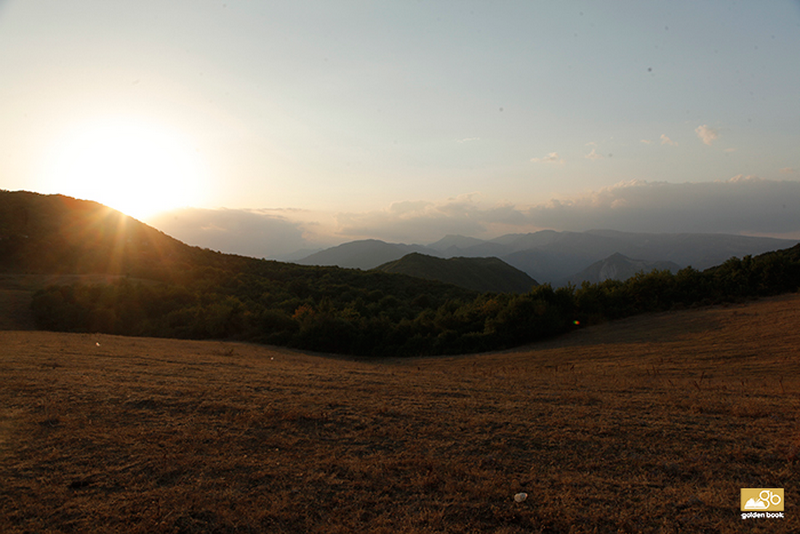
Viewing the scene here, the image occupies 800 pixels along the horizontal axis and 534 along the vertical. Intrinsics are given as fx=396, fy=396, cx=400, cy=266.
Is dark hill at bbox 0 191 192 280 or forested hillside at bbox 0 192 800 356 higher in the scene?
dark hill at bbox 0 191 192 280

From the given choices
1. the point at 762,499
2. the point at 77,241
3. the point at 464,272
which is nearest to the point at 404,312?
the point at 762,499

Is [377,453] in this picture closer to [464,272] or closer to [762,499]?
[762,499]

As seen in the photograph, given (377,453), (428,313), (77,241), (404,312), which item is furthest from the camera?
(77,241)

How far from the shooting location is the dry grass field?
3346 millimetres

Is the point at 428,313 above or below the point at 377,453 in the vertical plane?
below

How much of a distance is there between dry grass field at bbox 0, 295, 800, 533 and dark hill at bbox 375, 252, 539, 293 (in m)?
59.6

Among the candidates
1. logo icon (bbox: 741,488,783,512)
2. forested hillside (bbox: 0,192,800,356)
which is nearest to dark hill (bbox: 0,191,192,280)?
forested hillside (bbox: 0,192,800,356)

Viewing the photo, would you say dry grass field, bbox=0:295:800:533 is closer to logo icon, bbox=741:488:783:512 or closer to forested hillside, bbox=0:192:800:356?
logo icon, bbox=741:488:783:512

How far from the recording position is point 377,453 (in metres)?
4.64

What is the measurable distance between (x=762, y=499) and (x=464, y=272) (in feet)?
257

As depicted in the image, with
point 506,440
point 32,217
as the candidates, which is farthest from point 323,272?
point 506,440

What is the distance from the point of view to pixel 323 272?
150 feet

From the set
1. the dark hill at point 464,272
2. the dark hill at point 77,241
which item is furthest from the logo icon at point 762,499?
the dark hill at point 464,272

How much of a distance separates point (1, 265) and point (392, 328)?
114ft
